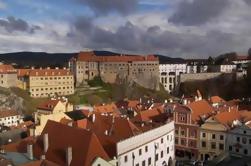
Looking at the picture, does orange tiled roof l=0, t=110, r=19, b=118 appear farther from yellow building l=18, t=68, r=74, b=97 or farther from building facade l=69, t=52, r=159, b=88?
building facade l=69, t=52, r=159, b=88

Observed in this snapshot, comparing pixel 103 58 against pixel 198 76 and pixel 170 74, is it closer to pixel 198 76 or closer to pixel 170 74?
pixel 170 74

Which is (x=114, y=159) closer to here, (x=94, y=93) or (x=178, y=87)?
(x=94, y=93)

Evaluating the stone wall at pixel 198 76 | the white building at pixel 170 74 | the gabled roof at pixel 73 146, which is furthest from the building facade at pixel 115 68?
the gabled roof at pixel 73 146

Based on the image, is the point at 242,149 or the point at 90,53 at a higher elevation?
the point at 90,53

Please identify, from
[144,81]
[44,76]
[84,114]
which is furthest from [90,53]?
[84,114]

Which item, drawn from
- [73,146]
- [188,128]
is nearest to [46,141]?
[73,146]

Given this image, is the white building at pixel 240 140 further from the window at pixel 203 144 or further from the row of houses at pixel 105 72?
the row of houses at pixel 105 72
